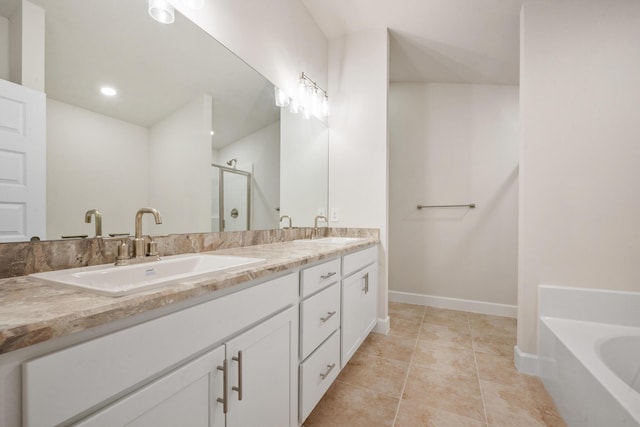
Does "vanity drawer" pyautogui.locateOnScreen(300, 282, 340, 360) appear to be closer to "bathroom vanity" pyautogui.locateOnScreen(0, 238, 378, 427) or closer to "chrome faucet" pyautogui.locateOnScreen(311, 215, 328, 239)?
"bathroom vanity" pyautogui.locateOnScreen(0, 238, 378, 427)

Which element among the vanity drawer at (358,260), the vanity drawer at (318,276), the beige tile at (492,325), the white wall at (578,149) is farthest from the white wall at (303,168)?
the beige tile at (492,325)

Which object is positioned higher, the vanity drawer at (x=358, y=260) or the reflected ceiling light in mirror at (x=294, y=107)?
the reflected ceiling light in mirror at (x=294, y=107)

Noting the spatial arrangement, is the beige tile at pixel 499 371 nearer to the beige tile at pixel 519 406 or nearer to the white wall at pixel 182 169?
the beige tile at pixel 519 406

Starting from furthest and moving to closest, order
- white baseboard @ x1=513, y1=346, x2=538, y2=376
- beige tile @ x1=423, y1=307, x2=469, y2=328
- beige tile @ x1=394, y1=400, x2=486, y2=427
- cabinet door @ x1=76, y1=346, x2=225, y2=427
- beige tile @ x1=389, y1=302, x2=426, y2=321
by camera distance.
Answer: beige tile @ x1=389, y1=302, x2=426, y2=321
beige tile @ x1=423, y1=307, x2=469, y2=328
white baseboard @ x1=513, y1=346, x2=538, y2=376
beige tile @ x1=394, y1=400, x2=486, y2=427
cabinet door @ x1=76, y1=346, x2=225, y2=427

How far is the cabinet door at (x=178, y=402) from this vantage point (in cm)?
52

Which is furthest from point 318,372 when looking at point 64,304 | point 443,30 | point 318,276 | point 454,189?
point 443,30

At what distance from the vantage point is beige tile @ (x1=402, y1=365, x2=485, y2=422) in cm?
143

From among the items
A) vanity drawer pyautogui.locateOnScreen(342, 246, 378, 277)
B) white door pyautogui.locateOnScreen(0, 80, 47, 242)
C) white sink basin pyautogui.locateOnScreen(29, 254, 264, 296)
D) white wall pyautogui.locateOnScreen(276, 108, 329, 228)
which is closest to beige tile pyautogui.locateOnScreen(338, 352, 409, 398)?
vanity drawer pyautogui.locateOnScreen(342, 246, 378, 277)

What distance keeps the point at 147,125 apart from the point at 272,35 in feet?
3.81

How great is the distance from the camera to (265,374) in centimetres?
92

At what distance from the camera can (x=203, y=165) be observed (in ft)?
4.35

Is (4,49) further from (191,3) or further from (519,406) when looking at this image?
(519,406)

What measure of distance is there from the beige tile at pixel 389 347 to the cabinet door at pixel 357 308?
16 cm

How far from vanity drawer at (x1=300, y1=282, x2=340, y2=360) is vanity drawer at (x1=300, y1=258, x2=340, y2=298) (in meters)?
0.04
